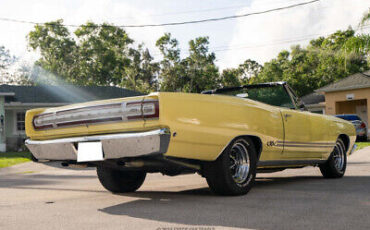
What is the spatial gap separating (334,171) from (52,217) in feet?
16.3

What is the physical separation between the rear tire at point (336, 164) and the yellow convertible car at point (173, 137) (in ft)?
3.77

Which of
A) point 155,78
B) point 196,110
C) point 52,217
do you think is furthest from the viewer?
point 155,78

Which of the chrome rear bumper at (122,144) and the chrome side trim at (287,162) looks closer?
the chrome rear bumper at (122,144)

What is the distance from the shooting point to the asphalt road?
13.4 feet

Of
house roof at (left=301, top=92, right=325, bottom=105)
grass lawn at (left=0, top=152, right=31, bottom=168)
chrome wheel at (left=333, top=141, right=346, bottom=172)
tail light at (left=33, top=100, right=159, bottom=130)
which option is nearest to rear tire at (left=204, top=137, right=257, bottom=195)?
tail light at (left=33, top=100, right=159, bottom=130)

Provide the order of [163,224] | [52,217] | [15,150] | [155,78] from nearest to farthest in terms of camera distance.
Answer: [163,224] < [52,217] < [15,150] < [155,78]

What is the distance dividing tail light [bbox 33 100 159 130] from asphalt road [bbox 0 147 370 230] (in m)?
0.94

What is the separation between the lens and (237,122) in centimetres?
553

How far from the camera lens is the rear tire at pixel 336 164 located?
25.8 ft

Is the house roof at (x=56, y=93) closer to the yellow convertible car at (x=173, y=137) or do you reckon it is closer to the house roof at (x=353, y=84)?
the house roof at (x=353, y=84)

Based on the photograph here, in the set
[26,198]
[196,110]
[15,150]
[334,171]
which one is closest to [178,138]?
[196,110]

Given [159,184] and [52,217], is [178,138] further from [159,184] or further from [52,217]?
[159,184]

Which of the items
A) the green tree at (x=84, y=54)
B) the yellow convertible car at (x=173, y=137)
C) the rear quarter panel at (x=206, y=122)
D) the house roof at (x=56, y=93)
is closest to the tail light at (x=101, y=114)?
the yellow convertible car at (x=173, y=137)

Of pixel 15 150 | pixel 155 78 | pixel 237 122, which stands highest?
pixel 155 78
